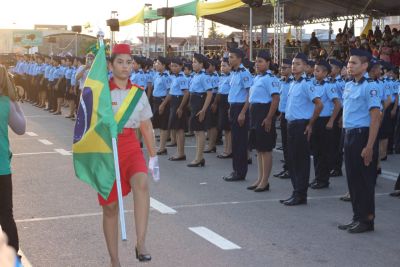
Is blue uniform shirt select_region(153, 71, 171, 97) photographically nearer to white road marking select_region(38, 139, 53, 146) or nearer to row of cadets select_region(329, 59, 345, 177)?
white road marking select_region(38, 139, 53, 146)

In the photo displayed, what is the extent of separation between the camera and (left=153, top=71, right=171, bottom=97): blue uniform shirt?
13.0m

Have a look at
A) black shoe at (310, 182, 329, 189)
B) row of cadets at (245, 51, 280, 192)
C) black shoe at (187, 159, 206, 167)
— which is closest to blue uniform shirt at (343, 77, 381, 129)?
row of cadets at (245, 51, 280, 192)

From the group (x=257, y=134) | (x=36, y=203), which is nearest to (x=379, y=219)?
(x=257, y=134)

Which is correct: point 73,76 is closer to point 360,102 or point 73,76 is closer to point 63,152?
point 63,152

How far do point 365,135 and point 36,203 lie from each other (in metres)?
4.06

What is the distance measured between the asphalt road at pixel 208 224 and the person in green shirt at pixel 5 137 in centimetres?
60

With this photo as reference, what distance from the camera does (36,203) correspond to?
25.6 ft

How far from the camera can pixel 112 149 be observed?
4766 millimetres

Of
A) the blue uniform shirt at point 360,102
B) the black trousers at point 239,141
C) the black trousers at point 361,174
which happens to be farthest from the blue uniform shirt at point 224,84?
the black trousers at point 361,174

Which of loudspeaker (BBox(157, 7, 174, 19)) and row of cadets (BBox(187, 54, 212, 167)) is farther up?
loudspeaker (BBox(157, 7, 174, 19))

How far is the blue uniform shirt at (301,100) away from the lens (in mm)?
7922

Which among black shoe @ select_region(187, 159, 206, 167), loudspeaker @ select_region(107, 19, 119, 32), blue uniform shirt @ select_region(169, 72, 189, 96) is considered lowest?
black shoe @ select_region(187, 159, 206, 167)

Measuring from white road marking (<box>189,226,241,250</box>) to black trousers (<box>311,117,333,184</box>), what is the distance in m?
3.29

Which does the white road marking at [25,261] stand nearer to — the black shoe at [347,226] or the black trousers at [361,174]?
the black shoe at [347,226]
